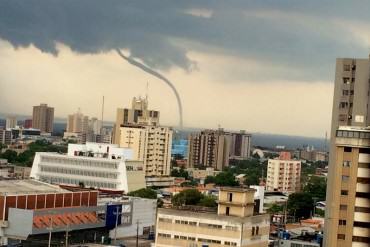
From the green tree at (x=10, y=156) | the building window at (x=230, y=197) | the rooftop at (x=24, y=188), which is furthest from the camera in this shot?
the green tree at (x=10, y=156)

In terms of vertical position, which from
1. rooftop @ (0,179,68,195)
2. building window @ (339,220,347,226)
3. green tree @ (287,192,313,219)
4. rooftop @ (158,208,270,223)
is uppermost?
building window @ (339,220,347,226)

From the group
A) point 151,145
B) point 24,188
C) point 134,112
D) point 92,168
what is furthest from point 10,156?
point 24,188

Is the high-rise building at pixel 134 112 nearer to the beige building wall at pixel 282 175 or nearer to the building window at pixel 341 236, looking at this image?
the beige building wall at pixel 282 175

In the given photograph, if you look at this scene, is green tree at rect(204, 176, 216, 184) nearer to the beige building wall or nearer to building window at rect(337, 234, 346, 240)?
the beige building wall

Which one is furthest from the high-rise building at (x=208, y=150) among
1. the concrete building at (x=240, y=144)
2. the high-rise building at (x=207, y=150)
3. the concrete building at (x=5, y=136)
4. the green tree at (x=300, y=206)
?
the green tree at (x=300, y=206)

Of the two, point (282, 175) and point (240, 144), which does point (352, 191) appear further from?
point (240, 144)

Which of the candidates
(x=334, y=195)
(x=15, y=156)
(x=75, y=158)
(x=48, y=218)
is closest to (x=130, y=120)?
(x=15, y=156)

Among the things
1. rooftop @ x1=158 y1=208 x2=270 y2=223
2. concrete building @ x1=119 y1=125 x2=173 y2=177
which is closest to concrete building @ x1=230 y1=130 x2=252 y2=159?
concrete building @ x1=119 y1=125 x2=173 y2=177

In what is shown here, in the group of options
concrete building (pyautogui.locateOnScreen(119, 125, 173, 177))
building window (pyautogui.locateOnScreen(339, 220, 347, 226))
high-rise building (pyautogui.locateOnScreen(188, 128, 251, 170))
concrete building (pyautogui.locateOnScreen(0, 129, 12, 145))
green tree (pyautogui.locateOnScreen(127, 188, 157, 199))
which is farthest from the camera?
concrete building (pyautogui.locateOnScreen(0, 129, 12, 145))
